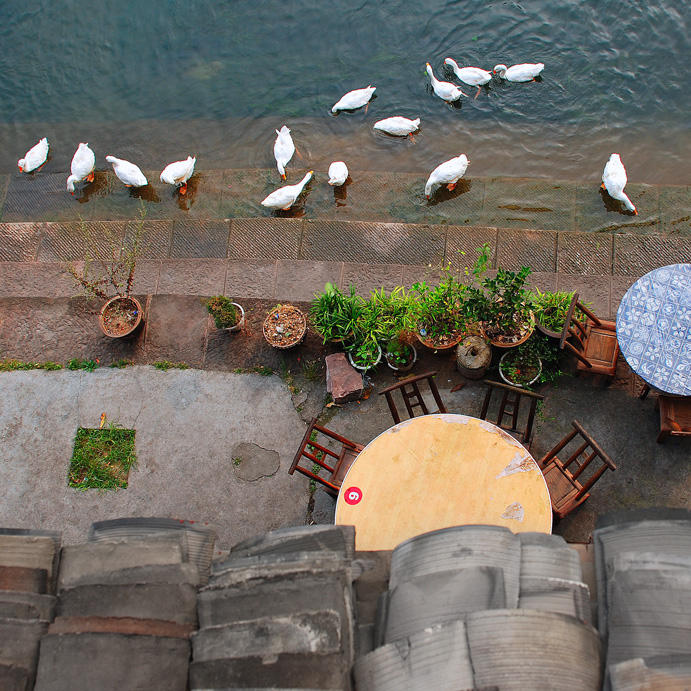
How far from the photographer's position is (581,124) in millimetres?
8477

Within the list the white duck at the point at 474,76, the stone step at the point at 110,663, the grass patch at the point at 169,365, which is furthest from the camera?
the white duck at the point at 474,76

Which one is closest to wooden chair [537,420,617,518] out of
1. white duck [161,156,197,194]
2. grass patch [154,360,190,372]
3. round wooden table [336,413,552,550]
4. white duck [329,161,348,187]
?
round wooden table [336,413,552,550]

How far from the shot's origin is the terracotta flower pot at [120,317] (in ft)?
22.9

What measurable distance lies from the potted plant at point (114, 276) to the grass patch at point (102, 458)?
3.81 feet

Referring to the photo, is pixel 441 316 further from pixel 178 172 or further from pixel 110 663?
pixel 110 663

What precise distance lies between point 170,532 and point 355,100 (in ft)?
24.8

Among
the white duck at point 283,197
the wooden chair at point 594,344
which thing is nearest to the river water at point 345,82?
the white duck at point 283,197

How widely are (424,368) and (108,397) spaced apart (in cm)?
368

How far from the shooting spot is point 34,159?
8945 mm

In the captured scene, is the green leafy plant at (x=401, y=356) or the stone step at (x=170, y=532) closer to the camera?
the stone step at (x=170, y=532)

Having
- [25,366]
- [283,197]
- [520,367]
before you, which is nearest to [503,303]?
[520,367]

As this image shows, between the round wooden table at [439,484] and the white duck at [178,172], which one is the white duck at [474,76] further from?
the round wooden table at [439,484]

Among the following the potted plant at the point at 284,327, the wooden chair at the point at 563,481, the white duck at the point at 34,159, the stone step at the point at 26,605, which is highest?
the white duck at the point at 34,159

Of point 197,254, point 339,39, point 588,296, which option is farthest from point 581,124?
point 197,254
